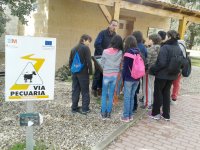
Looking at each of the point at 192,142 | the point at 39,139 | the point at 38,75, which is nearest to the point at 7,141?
the point at 39,139

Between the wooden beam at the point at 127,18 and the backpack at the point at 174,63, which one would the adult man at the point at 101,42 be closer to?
the backpack at the point at 174,63

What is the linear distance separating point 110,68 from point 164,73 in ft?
3.63

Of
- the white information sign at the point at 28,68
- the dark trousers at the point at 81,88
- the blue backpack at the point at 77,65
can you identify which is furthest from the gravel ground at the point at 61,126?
the white information sign at the point at 28,68

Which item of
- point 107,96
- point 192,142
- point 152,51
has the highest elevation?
point 152,51

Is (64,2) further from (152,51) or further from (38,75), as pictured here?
(38,75)

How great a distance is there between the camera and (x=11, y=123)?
482 centimetres

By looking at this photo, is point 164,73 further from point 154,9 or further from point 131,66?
point 154,9

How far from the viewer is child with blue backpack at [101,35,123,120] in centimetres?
525

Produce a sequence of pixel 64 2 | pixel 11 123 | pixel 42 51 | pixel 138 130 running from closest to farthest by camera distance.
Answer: pixel 42 51 < pixel 11 123 < pixel 138 130 < pixel 64 2

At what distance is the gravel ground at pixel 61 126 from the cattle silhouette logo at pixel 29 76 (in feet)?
4.34

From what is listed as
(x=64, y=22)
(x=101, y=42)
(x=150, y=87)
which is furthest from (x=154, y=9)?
(x=150, y=87)

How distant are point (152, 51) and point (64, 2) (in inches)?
202

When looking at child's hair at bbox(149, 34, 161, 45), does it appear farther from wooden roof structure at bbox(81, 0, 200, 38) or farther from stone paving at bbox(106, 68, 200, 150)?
wooden roof structure at bbox(81, 0, 200, 38)

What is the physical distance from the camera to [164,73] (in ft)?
17.7
